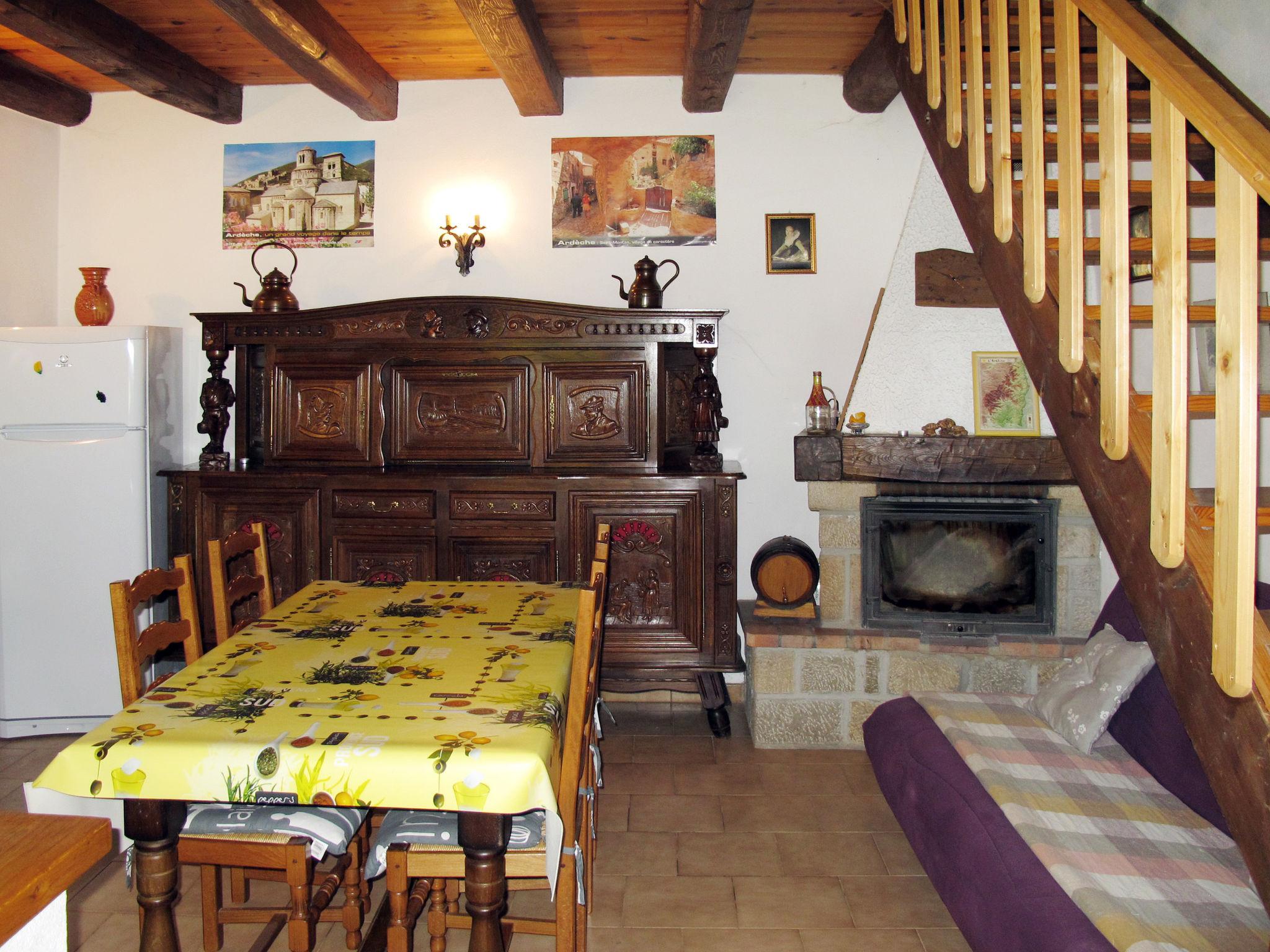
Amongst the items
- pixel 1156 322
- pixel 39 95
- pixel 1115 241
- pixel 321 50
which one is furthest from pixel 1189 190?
pixel 39 95

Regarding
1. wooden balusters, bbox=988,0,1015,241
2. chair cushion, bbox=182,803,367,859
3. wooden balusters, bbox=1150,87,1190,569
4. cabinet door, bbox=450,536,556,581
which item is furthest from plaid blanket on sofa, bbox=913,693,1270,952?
cabinet door, bbox=450,536,556,581

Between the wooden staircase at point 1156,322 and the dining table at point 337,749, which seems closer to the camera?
the wooden staircase at point 1156,322

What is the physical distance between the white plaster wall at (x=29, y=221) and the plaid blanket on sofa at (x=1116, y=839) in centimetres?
394

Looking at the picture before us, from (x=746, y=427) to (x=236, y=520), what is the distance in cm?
212

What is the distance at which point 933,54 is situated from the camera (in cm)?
262

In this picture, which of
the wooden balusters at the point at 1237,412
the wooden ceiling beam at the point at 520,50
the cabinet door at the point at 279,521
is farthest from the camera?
the cabinet door at the point at 279,521

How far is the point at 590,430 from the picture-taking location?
370 centimetres

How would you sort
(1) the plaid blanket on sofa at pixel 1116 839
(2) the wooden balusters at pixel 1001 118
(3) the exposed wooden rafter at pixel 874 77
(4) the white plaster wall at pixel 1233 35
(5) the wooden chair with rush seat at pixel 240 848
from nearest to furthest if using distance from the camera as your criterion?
(1) the plaid blanket on sofa at pixel 1116 839 → (5) the wooden chair with rush seat at pixel 240 848 → (2) the wooden balusters at pixel 1001 118 → (4) the white plaster wall at pixel 1233 35 → (3) the exposed wooden rafter at pixel 874 77

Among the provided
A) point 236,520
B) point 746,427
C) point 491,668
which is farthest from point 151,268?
point 491,668

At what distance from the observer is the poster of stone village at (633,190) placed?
155 inches

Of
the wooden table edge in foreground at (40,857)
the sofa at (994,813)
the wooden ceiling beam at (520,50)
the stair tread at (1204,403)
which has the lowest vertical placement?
the sofa at (994,813)

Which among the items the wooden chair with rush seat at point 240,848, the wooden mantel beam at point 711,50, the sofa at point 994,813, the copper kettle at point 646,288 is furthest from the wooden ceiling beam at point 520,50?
the sofa at point 994,813

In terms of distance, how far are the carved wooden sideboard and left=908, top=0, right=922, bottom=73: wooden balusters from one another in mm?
1097

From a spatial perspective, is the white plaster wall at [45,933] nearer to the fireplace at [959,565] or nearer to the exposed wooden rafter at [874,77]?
the fireplace at [959,565]
